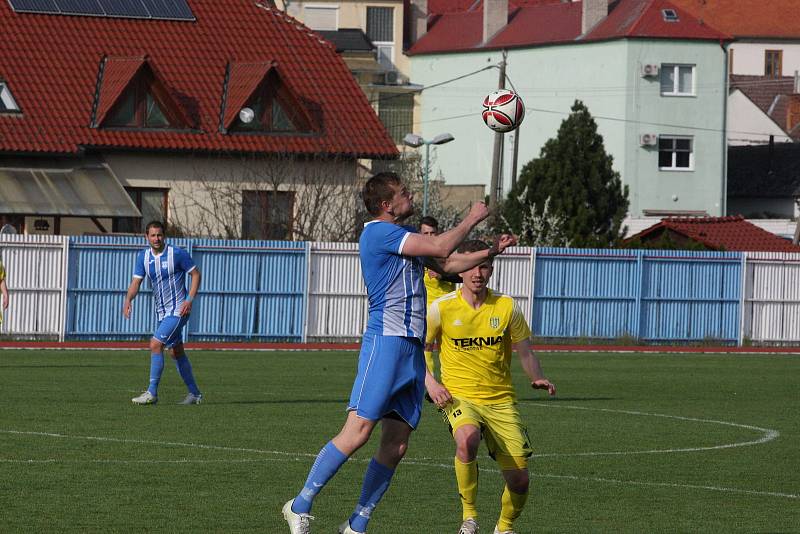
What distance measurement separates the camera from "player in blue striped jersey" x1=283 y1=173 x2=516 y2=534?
845 centimetres

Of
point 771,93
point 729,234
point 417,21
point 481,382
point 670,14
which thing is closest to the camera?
point 481,382

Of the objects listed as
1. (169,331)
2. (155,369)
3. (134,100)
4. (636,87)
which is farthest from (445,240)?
(636,87)

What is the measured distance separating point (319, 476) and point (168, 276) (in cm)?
878

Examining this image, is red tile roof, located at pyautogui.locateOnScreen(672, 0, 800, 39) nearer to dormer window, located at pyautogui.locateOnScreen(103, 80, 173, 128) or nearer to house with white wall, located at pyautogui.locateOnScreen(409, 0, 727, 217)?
house with white wall, located at pyautogui.locateOnScreen(409, 0, 727, 217)

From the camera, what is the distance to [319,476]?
8.44 metres

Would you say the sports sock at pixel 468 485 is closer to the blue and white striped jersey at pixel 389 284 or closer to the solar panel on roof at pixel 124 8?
the blue and white striped jersey at pixel 389 284

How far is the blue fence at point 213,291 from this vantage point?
30.9 meters

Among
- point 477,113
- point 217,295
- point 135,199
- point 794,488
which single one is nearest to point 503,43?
point 477,113

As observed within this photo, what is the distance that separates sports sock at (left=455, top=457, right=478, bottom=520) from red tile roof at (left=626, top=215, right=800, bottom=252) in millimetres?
34602

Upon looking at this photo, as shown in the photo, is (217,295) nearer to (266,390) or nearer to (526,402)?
(266,390)

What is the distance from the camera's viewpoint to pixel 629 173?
65375 millimetres

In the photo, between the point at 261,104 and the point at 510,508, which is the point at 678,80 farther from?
the point at 510,508

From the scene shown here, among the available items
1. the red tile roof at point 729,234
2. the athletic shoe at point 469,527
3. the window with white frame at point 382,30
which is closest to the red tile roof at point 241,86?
the red tile roof at point 729,234

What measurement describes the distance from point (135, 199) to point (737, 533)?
104 feet
